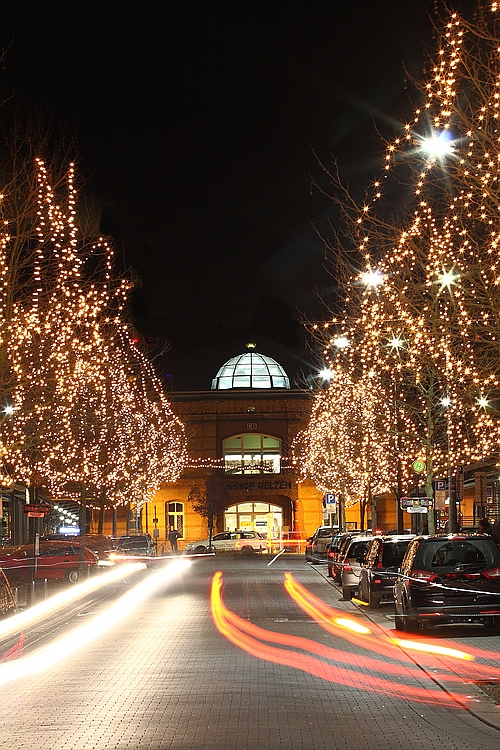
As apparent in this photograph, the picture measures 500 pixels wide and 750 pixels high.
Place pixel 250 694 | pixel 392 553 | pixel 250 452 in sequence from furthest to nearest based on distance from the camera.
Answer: pixel 250 452
pixel 392 553
pixel 250 694

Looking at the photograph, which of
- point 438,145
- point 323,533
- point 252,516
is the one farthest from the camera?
point 252,516

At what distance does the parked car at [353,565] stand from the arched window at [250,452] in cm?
5805

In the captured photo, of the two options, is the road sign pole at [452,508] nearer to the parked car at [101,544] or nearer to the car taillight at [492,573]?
the car taillight at [492,573]

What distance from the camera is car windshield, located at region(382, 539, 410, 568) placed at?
2386 cm

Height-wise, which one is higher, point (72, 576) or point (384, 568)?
point (384, 568)

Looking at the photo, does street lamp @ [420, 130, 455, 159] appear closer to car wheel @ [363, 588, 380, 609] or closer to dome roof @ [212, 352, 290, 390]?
car wheel @ [363, 588, 380, 609]

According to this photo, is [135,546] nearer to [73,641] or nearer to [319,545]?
[319,545]

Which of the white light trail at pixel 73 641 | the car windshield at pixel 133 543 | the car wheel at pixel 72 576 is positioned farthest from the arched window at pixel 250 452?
the white light trail at pixel 73 641

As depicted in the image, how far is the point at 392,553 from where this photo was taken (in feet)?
78.5

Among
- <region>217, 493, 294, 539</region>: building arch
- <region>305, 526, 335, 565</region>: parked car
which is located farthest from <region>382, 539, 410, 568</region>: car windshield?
<region>217, 493, 294, 539</region>: building arch

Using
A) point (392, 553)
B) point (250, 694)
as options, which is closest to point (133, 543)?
point (392, 553)

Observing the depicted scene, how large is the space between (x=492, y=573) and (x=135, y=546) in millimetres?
35989

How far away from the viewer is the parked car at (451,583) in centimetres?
1783

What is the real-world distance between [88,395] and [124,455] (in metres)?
9.24
